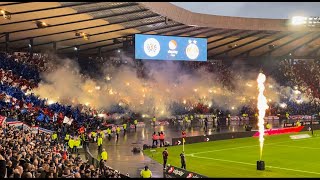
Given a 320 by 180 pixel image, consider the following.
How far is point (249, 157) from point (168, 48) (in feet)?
43.2

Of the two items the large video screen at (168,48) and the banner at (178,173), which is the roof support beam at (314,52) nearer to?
the large video screen at (168,48)

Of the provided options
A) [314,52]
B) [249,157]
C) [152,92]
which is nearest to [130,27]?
[249,157]

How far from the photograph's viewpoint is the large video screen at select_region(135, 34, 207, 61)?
38.4m

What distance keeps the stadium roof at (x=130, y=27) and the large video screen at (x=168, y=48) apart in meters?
1.59

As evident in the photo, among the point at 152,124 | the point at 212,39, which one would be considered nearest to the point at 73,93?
the point at 152,124

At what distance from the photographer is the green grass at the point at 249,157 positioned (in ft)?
83.5

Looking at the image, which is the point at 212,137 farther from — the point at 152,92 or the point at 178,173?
the point at 152,92

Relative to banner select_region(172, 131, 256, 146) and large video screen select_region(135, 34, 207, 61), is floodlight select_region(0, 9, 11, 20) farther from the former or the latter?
banner select_region(172, 131, 256, 146)

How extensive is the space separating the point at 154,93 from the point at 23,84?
23.3 meters

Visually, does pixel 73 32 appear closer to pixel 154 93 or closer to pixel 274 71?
pixel 154 93

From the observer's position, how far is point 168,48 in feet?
130

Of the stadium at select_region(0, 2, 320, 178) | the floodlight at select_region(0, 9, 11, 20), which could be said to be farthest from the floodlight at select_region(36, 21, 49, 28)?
the floodlight at select_region(0, 9, 11, 20)

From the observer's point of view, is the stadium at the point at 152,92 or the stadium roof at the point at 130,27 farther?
the stadium roof at the point at 130,27

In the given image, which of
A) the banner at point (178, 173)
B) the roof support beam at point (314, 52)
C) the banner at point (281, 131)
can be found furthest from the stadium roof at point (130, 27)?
the banner at point (178, 173)
